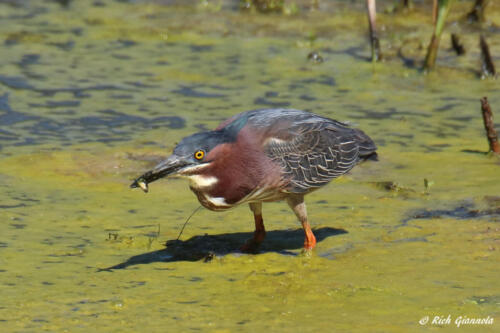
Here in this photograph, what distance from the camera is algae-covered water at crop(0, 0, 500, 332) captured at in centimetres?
541

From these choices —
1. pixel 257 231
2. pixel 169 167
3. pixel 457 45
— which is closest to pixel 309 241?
pixel 257 231

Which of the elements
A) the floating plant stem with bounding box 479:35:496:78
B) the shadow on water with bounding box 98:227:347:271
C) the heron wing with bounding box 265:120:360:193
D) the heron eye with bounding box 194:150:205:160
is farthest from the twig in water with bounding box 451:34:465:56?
the heron eye with bounding box 194:150:205:160

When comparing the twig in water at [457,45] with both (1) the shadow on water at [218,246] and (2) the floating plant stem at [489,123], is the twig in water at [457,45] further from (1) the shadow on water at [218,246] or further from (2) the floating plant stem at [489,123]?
(1) the shadow on water at [218,246]

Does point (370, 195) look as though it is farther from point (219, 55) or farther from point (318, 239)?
point (219, 55)

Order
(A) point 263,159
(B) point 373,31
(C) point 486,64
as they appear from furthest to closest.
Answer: (B) point 373,31 < (C) point 486,64 < (A) point 263,159

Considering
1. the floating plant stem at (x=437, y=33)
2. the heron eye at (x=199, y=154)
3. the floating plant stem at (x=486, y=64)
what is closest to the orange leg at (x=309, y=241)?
the heron eye at (x=199, y=154)

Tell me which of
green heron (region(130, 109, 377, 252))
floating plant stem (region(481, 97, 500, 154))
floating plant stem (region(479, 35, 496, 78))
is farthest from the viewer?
floating plant stem (region(479, 35, 496, 78))

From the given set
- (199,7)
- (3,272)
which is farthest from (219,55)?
(3,272)

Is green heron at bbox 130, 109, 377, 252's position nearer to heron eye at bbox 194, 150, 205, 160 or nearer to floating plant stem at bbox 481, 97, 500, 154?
heron eye at bbox 194, 150, 205, 160

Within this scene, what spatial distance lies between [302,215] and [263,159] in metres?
0.63

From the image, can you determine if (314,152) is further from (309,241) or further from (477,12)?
(477,12)

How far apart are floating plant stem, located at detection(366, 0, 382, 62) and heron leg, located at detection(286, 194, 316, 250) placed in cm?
579

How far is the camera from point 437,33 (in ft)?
37.7

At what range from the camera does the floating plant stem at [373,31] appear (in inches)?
460
